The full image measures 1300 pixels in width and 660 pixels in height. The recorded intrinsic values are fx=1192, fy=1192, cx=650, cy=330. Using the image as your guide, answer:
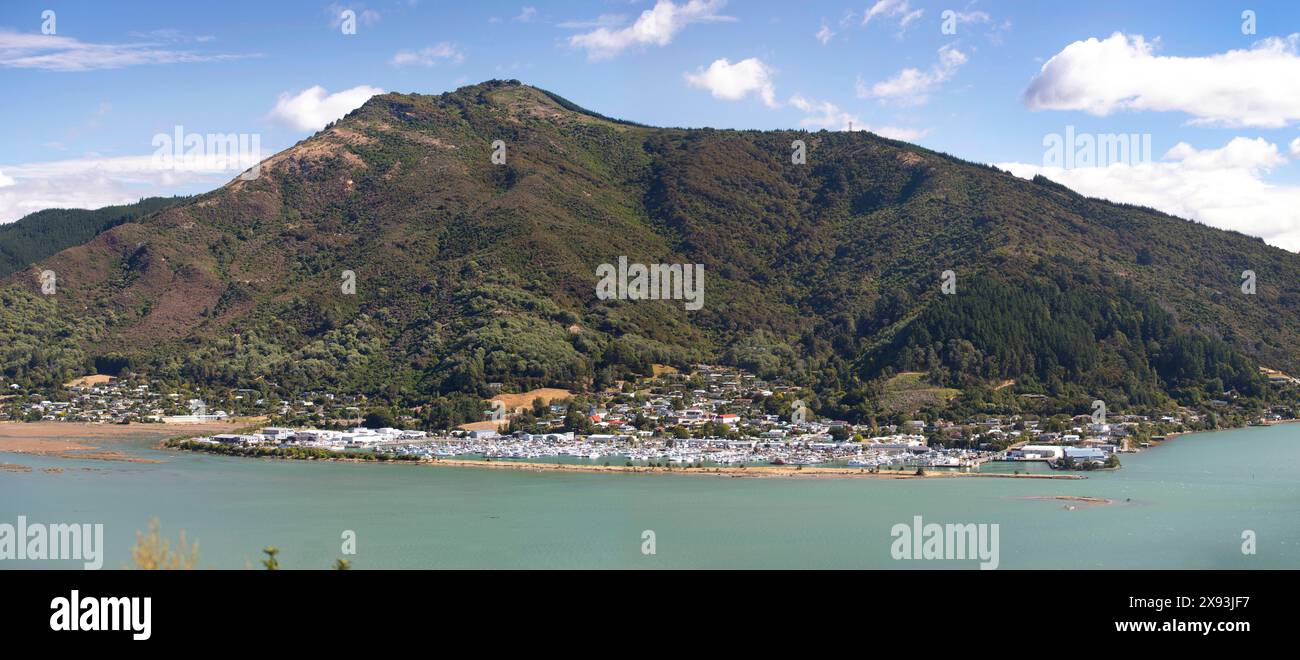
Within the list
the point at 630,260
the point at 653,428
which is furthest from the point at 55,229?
the point at 653,428

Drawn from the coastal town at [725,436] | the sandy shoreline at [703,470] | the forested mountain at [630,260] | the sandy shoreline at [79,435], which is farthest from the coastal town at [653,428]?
the forested mountain at [630,260]

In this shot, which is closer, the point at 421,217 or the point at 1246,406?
the point at 1246,406

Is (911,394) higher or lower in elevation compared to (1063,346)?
lower

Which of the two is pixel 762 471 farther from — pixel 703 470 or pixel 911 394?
pixel 911 394

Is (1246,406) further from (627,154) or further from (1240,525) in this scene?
(627,154)

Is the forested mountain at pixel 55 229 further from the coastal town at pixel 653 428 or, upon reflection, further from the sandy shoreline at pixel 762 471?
the sandy shoreline at pixel 762 471
